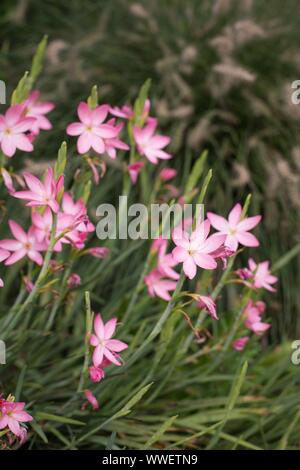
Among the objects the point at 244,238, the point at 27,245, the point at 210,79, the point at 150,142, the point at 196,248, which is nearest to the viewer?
the point at 196,248

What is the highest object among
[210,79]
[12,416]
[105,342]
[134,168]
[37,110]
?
[210,79]

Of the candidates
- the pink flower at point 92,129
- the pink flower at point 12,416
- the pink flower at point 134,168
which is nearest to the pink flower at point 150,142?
the pink flower at point 134,168

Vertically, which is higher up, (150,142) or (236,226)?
(150,142)

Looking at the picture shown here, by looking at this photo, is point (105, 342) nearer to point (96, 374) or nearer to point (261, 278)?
point (96, 374)

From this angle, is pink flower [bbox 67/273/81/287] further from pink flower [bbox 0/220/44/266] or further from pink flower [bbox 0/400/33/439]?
pink flower [bbox 0/400/33/439]

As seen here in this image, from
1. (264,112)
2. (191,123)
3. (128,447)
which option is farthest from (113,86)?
(128,447)

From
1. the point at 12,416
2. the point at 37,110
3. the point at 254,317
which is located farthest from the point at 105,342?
the point at 37,110
